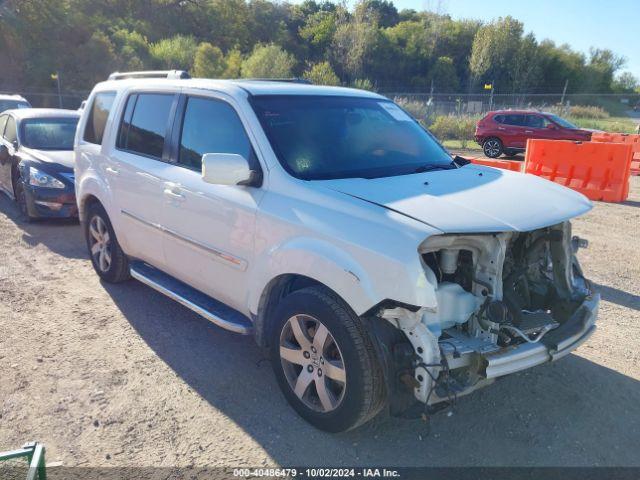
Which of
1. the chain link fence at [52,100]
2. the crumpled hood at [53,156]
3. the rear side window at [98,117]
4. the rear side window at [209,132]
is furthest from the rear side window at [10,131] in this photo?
the chain link fence at [52,100]

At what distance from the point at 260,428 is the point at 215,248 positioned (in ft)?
4.12

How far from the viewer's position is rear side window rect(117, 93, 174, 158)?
14.4 feet

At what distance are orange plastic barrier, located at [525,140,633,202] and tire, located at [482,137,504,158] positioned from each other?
27.3 ft

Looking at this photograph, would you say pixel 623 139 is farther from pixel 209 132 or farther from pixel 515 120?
pixel 209 132

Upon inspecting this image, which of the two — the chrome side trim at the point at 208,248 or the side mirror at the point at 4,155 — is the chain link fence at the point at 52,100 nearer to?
the side mirror at the point at 4,155

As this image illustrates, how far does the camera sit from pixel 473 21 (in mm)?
78250

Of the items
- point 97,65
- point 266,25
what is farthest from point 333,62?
point 97,65

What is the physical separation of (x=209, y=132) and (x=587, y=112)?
128 feet

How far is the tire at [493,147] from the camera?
1984 cm

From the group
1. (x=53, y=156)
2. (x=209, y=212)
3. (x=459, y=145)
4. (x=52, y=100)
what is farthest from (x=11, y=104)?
(x=459, y=145)

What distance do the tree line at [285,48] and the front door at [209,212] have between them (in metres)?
30.0

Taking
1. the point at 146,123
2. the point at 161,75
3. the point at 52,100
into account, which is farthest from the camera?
the point at 52,100

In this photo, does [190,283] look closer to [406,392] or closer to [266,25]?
[406,392]

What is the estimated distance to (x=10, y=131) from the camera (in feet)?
30.0
